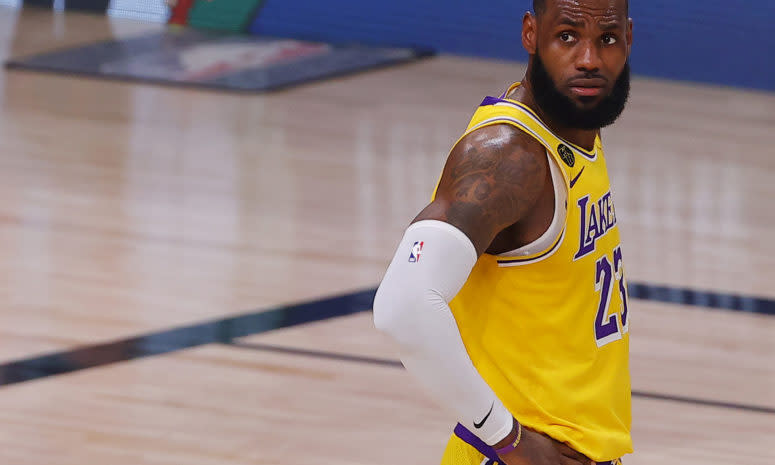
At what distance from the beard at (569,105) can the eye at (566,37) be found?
4cm

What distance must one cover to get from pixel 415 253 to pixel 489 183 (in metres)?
0.13

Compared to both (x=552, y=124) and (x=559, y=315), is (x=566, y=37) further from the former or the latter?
(x=559, y=315)

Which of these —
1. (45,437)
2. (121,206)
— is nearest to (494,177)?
(45,437)

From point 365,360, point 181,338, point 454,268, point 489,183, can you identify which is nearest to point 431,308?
point 454,268

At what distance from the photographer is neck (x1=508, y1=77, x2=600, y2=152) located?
1.80m

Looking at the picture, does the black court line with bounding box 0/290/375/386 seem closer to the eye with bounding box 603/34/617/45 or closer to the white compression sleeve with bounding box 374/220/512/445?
the white compression sleeve with bounding box 374/220/512/445

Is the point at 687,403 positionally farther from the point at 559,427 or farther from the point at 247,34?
the point at 247,34

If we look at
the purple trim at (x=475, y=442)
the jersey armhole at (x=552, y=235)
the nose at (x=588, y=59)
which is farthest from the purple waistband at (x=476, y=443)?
the nose at (x=588, y=59)

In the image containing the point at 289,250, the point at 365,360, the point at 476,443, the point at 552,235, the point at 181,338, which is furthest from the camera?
the point at 289,250

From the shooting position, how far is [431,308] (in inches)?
64.5

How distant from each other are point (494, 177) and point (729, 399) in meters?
2.34

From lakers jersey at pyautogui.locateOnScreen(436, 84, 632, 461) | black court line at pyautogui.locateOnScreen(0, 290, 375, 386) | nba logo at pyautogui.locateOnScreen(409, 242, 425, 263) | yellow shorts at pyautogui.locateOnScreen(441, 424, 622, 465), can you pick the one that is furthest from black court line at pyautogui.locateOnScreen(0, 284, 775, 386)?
nba logo at pyautogui.locateOnScreen(409, 242, 425, 263)

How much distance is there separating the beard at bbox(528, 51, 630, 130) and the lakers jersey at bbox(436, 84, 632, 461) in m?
0.03

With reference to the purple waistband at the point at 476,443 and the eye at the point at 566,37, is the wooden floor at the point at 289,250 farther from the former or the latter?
the eye at the point at 566,37
